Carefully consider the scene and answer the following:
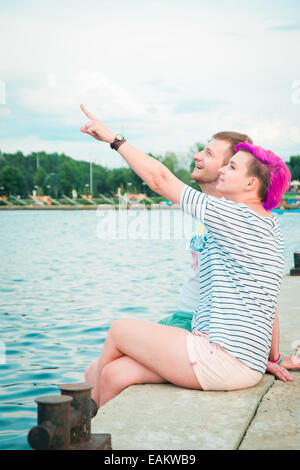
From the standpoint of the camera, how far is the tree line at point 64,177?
362 feet

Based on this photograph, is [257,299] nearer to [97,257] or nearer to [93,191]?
[97,257]

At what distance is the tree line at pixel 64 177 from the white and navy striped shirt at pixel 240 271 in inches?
3912

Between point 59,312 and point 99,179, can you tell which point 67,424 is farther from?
point 99,179

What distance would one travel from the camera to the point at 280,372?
4.04m

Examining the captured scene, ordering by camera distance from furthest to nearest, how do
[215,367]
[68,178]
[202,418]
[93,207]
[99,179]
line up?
[99,179] < [68,178] < [93,207] < [215,367] < [202,418]

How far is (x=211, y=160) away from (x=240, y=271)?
1041mm

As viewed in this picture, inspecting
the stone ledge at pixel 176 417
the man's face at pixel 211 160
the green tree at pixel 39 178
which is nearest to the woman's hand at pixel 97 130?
the man's face at pixel 211 160

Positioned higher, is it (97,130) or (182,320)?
(97,130)

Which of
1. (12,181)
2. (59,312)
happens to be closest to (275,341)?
(59,312)

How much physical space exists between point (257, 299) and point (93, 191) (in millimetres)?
119085

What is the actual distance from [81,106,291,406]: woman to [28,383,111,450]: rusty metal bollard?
2.86 ft

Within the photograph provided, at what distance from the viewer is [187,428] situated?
306 centimetres

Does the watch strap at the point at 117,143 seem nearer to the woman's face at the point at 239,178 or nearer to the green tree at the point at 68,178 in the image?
the woman's face at the point at 239,178
